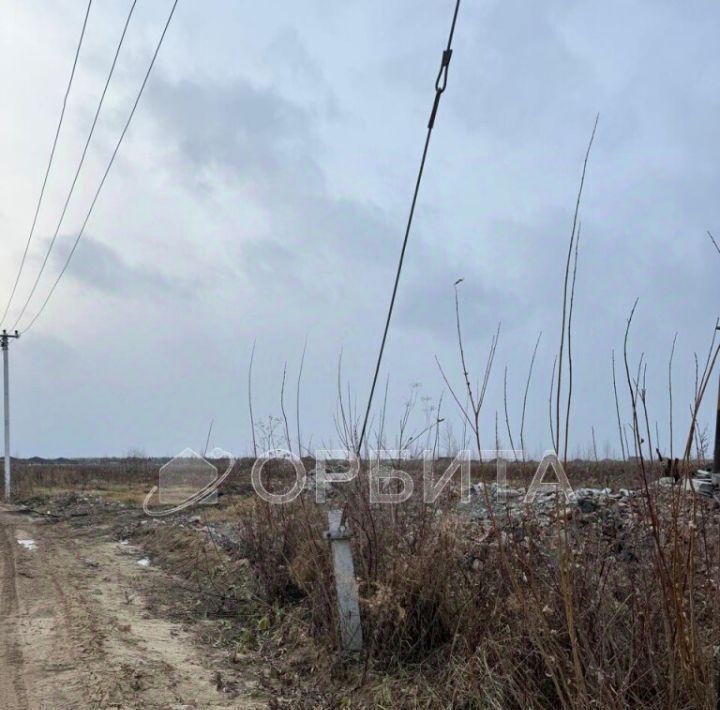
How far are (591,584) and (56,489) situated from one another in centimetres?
2349

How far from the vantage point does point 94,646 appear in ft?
18.1

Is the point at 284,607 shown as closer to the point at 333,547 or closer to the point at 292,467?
the point at 292,467

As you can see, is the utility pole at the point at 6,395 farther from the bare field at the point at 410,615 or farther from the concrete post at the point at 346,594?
the concrete post at the point at 346,594

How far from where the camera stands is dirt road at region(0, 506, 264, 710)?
453cm

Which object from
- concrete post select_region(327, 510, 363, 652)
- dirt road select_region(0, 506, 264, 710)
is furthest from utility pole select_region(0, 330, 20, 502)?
Result: concrete post select_region(327, 510, 363, 652)

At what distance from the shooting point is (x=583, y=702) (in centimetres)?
283

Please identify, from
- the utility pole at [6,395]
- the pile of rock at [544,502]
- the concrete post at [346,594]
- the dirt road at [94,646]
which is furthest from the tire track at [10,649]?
the utility pole at [6,395]

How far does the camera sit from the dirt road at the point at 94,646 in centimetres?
453

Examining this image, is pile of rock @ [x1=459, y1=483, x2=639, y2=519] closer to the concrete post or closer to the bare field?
the bare field

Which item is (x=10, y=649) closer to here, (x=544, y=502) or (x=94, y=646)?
(x=94, y=646)

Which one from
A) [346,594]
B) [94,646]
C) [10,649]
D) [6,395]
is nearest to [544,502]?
[346,594]

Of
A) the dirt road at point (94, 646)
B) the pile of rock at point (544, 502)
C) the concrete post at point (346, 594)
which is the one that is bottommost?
the dirt road at point (94, 646)

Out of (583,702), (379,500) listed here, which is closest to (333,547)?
(379,500)

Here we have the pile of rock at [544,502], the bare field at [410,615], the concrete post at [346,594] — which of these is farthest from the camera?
the pile of rock at [544,502]
